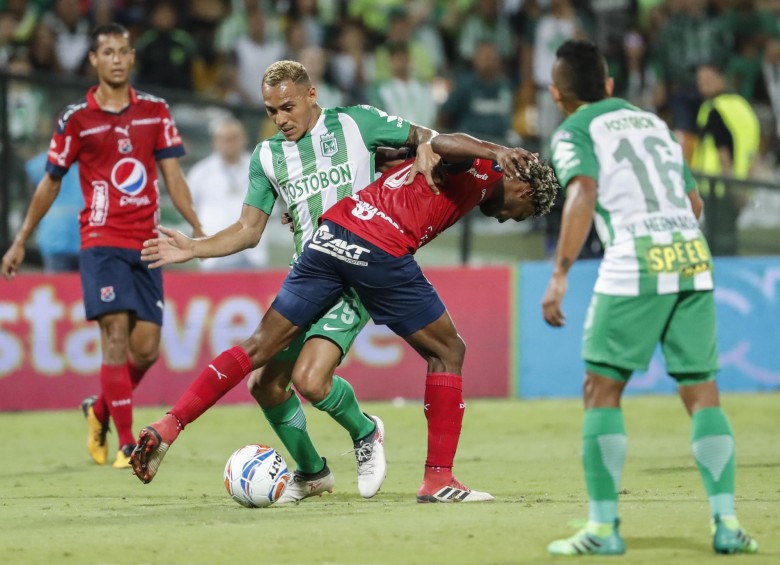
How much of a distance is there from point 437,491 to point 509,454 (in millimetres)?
2868

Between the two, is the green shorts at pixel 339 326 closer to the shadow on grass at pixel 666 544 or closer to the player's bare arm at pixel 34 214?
the shadow on grass at pixel 666 544

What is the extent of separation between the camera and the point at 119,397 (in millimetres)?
9375

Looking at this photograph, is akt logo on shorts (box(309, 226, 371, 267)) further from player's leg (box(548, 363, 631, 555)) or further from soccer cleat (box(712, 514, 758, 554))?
soccer cleat (box(712, 514, 758, 554))

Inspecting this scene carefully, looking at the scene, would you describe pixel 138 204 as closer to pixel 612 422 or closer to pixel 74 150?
pixel 74 150

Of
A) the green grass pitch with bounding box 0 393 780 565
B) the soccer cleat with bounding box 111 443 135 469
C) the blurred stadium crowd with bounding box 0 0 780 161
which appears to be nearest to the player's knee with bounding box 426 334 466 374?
the green grass pitch with bounding box 0 393 780 565

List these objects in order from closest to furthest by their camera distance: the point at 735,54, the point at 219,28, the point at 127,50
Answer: the point at 127,50, the point at 219,28, the point at 735,54

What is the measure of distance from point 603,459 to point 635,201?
1065 mm

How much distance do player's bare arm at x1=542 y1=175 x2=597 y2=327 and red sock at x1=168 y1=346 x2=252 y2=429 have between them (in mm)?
2082

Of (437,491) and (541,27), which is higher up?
(541,27)

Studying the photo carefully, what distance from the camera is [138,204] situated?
9516 millimetres

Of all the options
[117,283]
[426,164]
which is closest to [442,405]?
[426,164]

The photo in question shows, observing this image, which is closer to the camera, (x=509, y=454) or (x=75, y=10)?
(x=509, y=454)

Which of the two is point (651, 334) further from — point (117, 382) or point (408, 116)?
point (408, 116)

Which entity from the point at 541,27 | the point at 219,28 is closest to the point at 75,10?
the point at 219,28
